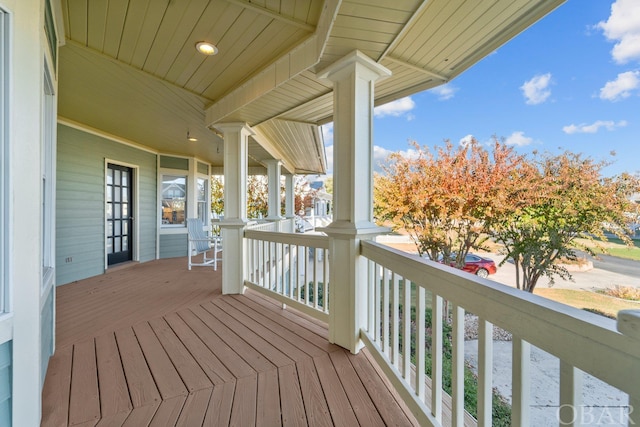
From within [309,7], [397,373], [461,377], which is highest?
[309,7]

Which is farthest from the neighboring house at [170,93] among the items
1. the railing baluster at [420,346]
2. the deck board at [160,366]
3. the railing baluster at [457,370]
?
the railing baluster at [457,370]

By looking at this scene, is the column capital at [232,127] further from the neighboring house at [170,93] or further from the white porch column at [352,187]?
the white porch column at [352,187]

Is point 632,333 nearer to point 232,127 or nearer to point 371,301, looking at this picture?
point 371,301

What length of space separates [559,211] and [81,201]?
7461 mm

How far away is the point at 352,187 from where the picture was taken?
2.10 m

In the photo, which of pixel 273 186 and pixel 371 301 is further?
pixel 273 186

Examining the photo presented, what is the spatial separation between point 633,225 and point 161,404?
19.3 ft

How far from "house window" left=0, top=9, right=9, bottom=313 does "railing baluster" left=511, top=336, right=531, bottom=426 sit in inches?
74.3

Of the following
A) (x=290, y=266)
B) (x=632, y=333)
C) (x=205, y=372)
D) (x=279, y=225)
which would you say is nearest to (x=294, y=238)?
(x=290, y=266)

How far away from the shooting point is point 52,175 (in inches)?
83.4

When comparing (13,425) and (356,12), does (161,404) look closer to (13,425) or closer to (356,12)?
(13,425)

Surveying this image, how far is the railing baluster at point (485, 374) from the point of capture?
0.99 meters

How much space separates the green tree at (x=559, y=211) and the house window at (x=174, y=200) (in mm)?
6566

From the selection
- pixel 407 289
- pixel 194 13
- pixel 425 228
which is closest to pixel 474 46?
pixel 407 289
